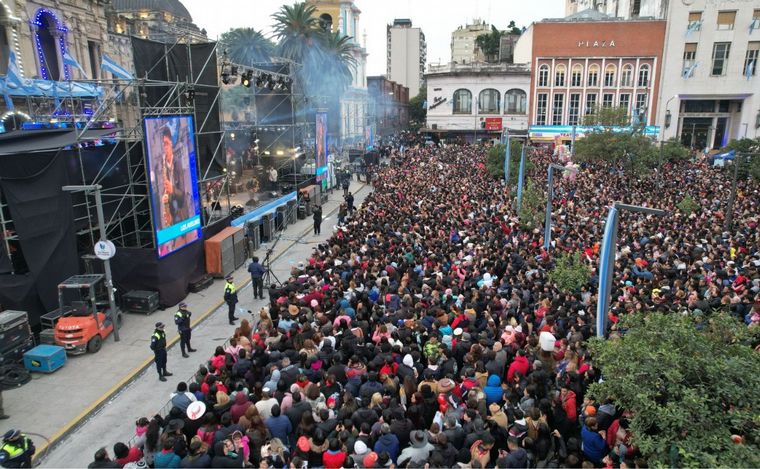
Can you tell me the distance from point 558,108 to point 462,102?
11.1 metres

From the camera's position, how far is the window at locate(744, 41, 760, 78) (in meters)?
53.4

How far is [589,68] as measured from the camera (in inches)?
2312

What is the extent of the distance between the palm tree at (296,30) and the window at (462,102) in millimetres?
19867

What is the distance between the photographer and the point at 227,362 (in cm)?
893

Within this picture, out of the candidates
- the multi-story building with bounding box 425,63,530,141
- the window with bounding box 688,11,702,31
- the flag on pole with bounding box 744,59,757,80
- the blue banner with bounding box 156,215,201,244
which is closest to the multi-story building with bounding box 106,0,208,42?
the blue banner with bounding box 156,215,201,244

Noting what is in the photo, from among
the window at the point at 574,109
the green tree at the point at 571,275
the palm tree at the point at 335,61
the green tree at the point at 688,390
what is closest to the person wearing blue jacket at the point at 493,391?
the green tree at the point at 688,390

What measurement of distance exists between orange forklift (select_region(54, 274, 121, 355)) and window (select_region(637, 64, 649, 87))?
60.4 m

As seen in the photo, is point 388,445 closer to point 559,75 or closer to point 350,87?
point 559,75

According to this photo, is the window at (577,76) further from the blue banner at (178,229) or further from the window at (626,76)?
the blue banner at (178,229)

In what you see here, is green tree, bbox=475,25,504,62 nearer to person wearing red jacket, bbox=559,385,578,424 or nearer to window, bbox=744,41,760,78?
window, bbox=744,41,760,78

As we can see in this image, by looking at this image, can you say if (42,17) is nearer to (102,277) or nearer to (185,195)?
(185,195)

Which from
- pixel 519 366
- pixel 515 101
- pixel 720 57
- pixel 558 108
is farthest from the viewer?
pixel 515 101

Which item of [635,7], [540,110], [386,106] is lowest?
[540,110]

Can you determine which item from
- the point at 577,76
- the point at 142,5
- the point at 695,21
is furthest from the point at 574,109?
the point at 142,5
